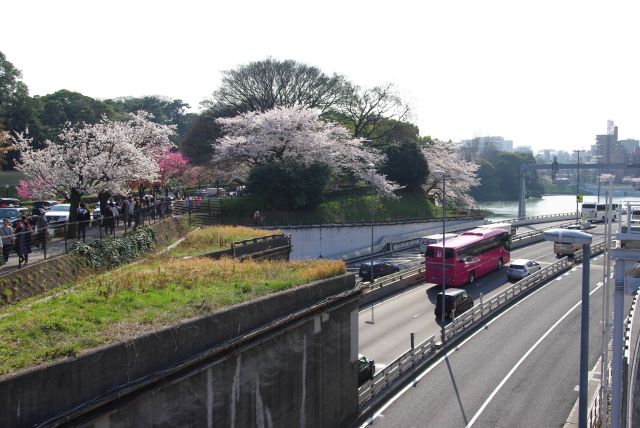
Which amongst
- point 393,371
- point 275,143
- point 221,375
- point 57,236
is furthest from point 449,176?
point 221,375

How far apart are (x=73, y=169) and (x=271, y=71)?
36.8 metres

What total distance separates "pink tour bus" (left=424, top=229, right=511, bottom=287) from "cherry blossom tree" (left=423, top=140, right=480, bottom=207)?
1067 inches

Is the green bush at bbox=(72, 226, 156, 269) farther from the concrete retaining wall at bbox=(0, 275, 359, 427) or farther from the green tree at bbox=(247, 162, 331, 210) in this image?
the green tree at bbox=(247, 162, 331, 210)

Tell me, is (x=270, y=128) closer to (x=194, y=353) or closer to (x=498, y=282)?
(x=498, y=282)

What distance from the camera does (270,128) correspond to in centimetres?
4859

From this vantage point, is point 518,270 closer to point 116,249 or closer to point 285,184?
point 285,184

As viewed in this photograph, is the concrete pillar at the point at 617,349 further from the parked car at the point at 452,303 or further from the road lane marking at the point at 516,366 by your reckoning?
the parked car at the point at 452,303

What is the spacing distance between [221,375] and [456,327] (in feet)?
48.1

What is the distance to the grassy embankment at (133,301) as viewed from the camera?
9.54m

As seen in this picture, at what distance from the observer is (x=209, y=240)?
2356 centimetres

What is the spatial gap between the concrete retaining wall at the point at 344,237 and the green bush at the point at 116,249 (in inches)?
875

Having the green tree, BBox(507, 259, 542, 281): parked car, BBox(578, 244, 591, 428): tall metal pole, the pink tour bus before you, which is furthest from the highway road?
the green tree

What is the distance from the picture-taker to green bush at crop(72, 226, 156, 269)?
17.6 m

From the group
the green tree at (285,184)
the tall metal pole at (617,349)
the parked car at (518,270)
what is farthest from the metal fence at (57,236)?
the parked car at (518,270)
